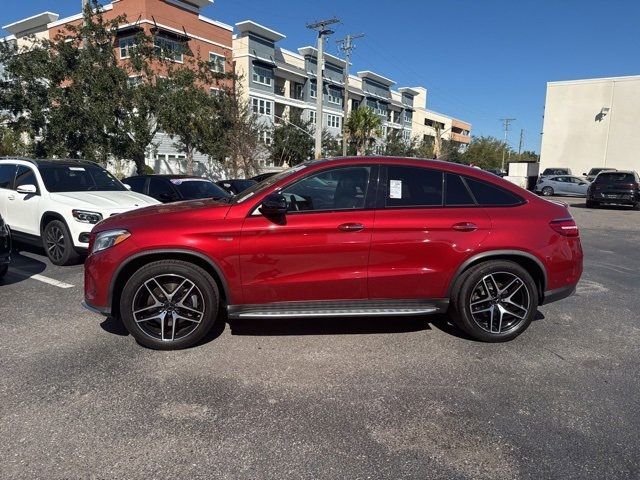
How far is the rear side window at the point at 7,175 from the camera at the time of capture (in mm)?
8094

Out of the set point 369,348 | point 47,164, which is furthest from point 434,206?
point 47,164

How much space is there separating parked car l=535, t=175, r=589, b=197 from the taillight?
27621 mm

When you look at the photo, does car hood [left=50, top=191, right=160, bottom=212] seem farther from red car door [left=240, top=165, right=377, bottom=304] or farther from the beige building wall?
the beige building wall

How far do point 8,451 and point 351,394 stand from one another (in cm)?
219

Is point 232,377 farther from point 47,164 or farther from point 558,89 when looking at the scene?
point 558,89

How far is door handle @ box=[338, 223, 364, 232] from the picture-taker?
13.1ft

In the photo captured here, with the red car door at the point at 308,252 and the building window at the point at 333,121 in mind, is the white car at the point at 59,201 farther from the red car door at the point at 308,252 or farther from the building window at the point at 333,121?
the building window at the point at 333,121

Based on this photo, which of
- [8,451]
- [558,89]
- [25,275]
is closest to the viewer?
[8,451]

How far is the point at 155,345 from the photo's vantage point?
160 inches

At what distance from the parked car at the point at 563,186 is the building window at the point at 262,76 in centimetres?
2975

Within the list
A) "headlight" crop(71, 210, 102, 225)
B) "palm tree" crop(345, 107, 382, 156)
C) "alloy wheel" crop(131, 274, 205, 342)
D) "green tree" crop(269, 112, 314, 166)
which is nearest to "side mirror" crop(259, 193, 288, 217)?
"alloy wheel" crop(131, 274, 205, 342)

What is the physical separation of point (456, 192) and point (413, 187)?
1.40 feet

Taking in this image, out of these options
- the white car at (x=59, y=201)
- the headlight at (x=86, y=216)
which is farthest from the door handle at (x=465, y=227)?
the headlight at (x=86, y=216)

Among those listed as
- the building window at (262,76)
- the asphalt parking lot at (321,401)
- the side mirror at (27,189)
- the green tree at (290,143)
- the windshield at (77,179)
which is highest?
the building window at (262,76)
